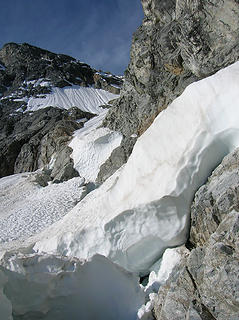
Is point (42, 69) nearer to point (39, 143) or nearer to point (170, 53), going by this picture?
point (39, 143)

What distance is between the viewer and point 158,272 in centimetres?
766

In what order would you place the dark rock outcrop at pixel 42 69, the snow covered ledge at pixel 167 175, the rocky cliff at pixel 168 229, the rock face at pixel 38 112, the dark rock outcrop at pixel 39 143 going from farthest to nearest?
the dark rock outcrop at pixel 42 69
the rock face at pixel 38 112
the dark rock outcrop at pixel 39 143
the snow covered ledge at pixel 167 175
the rocky cliff at pixel 168 229

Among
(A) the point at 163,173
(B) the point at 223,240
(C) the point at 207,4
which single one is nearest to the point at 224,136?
(A) the point at 163,173

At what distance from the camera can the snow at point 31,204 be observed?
52.8 ft

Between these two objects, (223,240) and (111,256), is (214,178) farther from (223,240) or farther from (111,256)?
(111,256)

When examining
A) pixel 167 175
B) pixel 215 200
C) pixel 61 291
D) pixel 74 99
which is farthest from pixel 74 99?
pixel 61 291

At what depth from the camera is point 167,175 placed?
777 centimetres

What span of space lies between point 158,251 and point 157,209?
120 cm

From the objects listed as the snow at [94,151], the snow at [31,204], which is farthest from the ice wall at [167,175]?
the snow at [94,151]

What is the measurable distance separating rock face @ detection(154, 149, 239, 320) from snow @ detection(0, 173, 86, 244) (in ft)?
34.7

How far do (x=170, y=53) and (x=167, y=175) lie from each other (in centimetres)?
1527

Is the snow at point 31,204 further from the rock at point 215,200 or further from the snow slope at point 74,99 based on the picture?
the snow slope at point 74,99

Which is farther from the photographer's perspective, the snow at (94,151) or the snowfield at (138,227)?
the snow at (94,151)

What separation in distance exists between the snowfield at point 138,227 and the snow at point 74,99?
5103 centimetres
